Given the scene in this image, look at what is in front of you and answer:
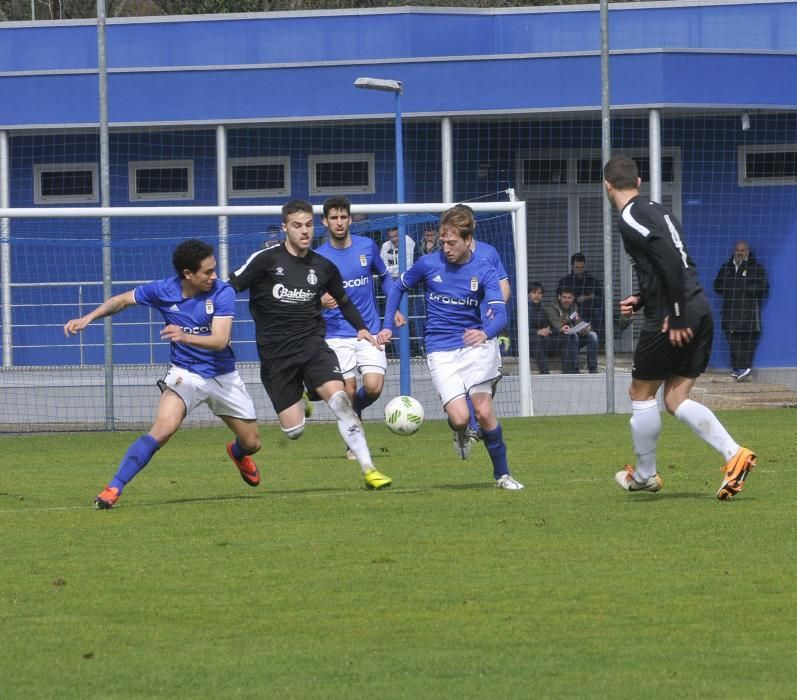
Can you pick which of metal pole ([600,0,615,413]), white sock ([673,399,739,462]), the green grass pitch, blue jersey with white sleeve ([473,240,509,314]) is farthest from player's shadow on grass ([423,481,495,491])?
metal pole ([600,0,615,413])

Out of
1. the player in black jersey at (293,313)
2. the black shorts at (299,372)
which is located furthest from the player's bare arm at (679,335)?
the black shorts at (299,372)

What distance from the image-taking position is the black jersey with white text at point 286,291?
1062 cm

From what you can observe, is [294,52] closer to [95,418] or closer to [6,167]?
[6,167]

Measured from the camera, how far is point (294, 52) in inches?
974

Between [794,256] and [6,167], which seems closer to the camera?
[6,167]

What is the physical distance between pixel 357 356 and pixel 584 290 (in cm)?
768

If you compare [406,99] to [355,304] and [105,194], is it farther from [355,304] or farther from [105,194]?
[355,304]

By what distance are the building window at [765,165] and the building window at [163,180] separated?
8.30 metres

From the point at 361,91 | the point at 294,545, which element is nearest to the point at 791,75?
the point at 361,91

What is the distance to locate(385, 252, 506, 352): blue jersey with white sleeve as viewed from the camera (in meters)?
10.8

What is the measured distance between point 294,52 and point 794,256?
816 cm

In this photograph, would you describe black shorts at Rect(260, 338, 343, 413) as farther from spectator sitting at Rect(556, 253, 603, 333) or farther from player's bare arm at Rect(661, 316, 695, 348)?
spectator sitting at Rect(556, 253, 603, 333)

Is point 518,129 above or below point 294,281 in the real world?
above

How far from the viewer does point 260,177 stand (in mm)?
24406
